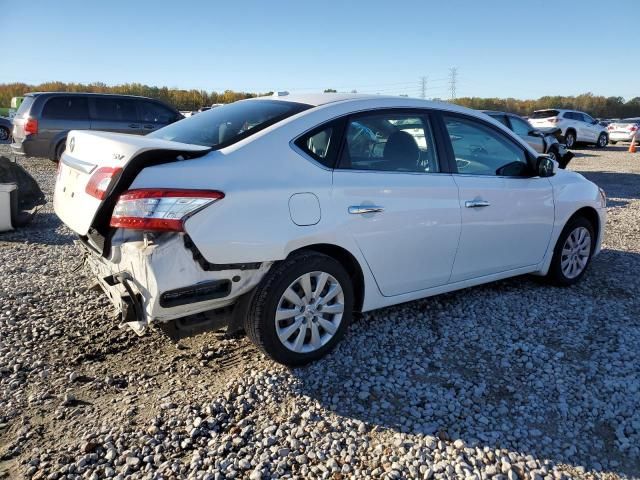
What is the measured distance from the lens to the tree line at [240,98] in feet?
140

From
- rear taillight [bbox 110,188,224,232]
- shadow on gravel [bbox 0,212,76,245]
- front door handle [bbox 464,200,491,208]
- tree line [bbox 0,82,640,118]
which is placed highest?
tree line [bbox 0,82,640,118]

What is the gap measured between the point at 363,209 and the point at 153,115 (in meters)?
11.3

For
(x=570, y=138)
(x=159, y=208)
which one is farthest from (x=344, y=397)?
(x=570, y=138)

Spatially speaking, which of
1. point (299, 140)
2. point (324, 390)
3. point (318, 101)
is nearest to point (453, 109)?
point (318, 101)

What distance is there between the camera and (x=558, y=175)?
473 centimetres

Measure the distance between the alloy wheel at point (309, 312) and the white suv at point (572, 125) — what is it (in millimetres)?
20961

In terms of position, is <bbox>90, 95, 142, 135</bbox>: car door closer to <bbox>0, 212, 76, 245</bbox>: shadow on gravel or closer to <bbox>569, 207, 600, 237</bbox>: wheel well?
<bbox>0, 212, 76, 245</bbox>: shadow on gravel

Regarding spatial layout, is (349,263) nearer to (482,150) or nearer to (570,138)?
(482,150)

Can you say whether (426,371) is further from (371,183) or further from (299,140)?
(299,140)

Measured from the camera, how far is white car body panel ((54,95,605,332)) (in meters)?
2.78

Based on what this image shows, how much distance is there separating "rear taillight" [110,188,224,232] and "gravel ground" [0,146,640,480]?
101 cm

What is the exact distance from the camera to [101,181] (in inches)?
113

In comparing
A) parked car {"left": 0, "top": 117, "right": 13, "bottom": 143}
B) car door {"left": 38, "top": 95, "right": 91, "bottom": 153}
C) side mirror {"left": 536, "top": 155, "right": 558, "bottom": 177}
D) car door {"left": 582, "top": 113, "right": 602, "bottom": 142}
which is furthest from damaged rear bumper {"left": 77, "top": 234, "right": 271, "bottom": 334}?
car door {"left": 582, "top": 113, "right": 602, "bottom": 142}

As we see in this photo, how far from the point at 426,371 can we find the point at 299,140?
1.67m
